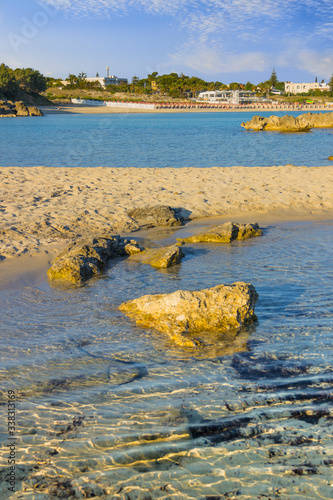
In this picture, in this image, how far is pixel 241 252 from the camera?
9859mm

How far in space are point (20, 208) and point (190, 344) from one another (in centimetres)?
823

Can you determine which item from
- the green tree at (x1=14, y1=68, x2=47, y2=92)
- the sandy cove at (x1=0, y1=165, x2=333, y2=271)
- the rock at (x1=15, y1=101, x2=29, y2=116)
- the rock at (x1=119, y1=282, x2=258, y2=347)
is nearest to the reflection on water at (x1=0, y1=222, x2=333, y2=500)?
the rock at (x1=119, y1=282, x2=258, y2=347)

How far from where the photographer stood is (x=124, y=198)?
13.9 m

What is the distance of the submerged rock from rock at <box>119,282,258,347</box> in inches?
99.5

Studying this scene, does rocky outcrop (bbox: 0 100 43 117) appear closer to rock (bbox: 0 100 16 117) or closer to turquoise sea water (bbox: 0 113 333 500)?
rock (bbox: 0 100 16 117)

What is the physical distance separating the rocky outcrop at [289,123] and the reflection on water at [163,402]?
49931 mm

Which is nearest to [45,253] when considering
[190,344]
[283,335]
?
[190,344]

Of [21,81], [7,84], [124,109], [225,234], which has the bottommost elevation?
[225,234]

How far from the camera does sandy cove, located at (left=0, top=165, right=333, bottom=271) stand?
432 inches

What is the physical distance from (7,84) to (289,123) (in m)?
86.6

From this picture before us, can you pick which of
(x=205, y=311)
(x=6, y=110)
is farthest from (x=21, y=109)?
(x=205, y=311)

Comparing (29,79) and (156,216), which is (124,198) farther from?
(29,79)

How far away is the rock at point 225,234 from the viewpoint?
10.7 m

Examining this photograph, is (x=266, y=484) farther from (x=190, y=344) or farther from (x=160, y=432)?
(x=190, y=344)
